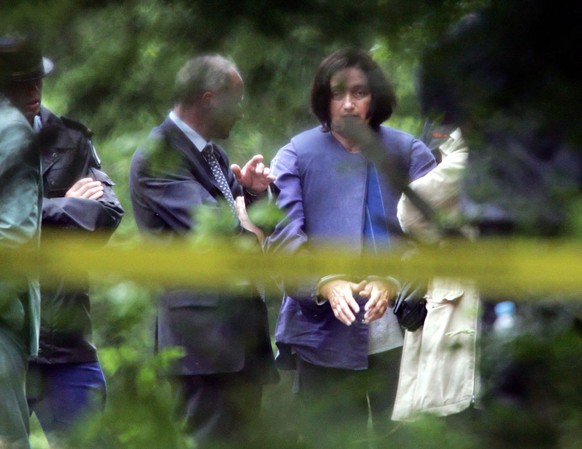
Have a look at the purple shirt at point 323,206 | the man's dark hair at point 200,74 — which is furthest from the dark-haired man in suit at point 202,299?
the purple shirt at point 323,206

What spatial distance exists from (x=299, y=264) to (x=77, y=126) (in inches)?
17.9

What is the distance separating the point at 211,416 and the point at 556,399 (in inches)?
21.0

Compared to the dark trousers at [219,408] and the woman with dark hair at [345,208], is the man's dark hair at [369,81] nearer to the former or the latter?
the woman with dark hair at [345,208]

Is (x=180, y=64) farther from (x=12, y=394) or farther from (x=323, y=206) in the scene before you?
(x=323, y=206)

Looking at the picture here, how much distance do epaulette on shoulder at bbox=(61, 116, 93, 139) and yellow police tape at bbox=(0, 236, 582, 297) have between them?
21cm

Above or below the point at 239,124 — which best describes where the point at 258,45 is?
above

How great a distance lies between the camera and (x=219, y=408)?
5.32 ft

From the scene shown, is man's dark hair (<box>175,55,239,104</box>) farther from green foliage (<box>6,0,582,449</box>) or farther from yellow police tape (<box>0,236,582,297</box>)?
yellow police tape (<box>0,236,582,297</box>)

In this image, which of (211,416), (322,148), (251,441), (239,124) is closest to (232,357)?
(211,416)

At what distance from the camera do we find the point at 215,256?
1.42 meters

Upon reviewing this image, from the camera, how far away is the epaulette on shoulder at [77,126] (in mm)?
1584

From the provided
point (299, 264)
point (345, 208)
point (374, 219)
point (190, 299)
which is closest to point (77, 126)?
point (190, 299)

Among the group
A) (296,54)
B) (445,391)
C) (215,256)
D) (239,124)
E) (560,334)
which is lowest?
(445,391)

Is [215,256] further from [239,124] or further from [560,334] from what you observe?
[560,334]
